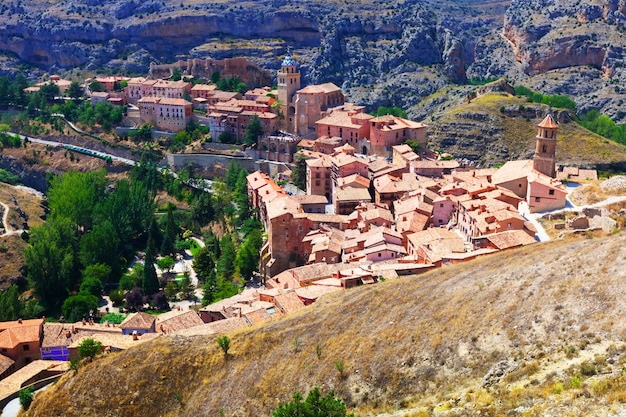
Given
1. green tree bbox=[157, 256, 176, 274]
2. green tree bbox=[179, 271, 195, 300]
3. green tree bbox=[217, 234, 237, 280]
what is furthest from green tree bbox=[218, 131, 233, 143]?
green tree bbox=[179, 271, 195, 300]

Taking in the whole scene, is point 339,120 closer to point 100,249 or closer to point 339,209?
point 339,209

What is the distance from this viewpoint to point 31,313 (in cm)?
4953

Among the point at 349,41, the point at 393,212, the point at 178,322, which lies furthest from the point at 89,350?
the point at 349,41

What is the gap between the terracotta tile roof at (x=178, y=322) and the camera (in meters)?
40.1

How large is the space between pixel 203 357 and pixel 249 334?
225 centimetres

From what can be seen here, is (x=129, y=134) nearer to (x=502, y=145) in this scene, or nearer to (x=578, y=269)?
(x=502, y=145)

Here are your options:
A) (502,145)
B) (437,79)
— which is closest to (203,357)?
(502,145)

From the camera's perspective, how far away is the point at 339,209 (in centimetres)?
5541

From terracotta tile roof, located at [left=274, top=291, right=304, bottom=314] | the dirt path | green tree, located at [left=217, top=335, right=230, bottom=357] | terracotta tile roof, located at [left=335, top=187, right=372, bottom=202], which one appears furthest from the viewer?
the dirt path

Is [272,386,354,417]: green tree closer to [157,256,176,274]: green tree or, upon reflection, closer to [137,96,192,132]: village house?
[157,256,176,274]: green tree

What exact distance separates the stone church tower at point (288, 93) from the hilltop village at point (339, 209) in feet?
0.42

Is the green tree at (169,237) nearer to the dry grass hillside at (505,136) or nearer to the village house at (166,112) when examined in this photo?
the village house at (166,112)

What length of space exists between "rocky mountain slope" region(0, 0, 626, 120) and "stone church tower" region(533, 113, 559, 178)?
52.6 meters

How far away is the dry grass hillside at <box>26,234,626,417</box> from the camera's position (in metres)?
22.6
